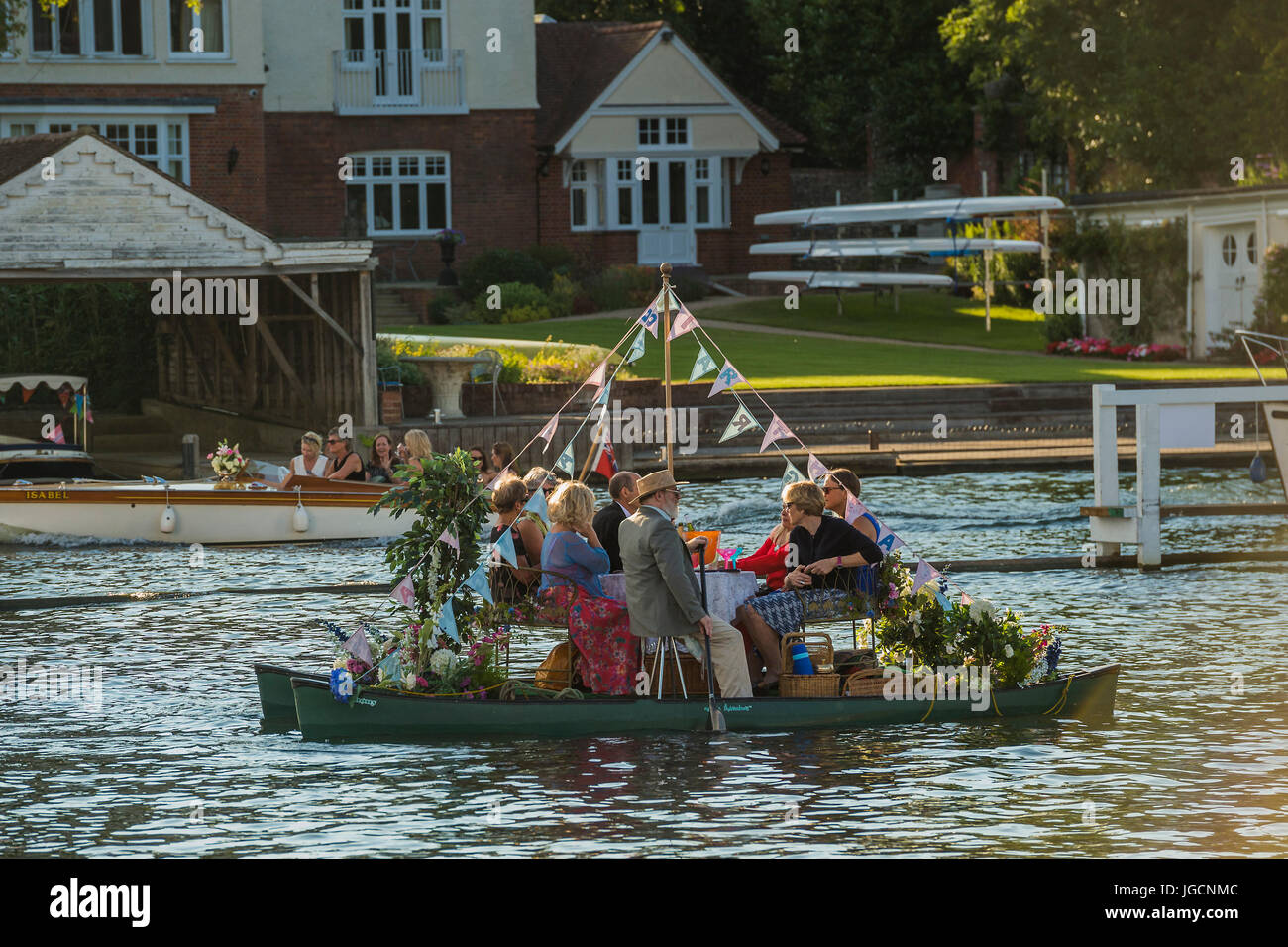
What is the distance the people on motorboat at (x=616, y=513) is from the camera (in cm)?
1345

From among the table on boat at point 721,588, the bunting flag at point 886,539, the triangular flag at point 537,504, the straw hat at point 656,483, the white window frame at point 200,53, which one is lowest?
the table on boat at point 721,588

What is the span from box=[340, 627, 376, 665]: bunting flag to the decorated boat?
15mm

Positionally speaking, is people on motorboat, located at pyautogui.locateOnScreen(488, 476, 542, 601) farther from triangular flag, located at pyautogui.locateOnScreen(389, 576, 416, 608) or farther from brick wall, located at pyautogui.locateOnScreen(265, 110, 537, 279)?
brick wall, located at pyautogui.locateOnScreen(265, 110, 537, 279)

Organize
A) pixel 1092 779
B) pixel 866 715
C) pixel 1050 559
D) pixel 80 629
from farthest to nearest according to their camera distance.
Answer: pixel 1050 559 → pixel 80 629 → pixel 866 715 → pixel 1092 779

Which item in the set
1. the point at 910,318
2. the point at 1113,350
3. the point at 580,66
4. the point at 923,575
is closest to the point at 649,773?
the point at 923,575

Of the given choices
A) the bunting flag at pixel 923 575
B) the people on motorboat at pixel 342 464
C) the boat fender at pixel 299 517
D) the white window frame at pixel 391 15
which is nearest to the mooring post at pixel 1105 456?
the bunting flag at pixel 923 575

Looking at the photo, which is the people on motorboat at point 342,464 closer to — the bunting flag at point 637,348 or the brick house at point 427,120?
the bunting flag at point 637,348

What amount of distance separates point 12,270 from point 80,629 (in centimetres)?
1076

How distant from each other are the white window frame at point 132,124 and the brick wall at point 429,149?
13.1ft

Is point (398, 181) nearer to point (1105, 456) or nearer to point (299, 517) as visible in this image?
point (299, 517)

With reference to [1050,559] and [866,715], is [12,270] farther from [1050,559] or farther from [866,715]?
[866,715]

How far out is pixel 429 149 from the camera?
47.5m
